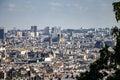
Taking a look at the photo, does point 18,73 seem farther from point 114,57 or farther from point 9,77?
point 114,57

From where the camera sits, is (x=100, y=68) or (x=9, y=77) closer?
(x=100, y=68)

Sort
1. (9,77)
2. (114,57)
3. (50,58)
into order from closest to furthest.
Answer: (114,57), (9,77), (50,58)

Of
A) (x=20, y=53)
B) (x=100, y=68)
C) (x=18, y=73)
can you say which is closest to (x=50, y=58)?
(x=20, y=53)

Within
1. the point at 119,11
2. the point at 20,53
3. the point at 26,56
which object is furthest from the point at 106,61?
the point at 20,53

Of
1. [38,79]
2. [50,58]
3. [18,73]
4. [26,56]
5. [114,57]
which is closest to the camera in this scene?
[114,57]

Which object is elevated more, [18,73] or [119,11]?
[119,11]

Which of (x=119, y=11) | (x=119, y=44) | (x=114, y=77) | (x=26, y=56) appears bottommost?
(x=26, y=56)

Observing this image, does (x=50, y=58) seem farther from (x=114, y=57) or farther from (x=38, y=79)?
(x=114, y=57)
